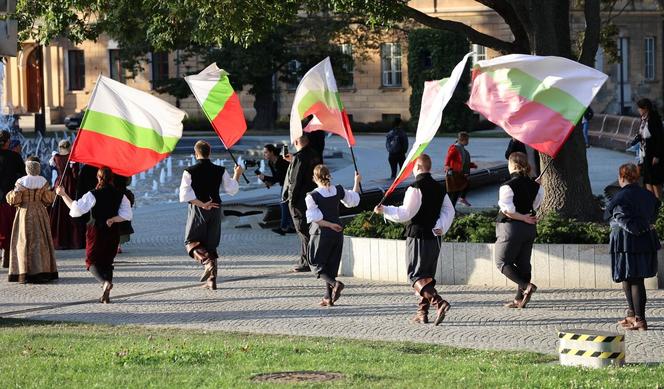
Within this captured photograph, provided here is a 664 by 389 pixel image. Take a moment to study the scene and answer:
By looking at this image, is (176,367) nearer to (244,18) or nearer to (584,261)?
(584,261)

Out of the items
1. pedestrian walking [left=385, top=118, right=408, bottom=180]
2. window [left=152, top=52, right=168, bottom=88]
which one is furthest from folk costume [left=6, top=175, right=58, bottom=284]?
window [left=152, top=52, right=168, bottom=88]

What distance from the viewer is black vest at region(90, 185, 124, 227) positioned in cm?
1412

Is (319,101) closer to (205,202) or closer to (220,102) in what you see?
(220,102)

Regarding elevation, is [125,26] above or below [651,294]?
above

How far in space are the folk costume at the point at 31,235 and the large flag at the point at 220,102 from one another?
2159mm

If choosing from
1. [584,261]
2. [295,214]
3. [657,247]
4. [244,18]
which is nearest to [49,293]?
[295,214]

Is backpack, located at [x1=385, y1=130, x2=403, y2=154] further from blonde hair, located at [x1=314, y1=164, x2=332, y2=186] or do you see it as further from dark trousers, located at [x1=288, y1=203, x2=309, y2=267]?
blonde hair, located at [x1=314, y1=164, x2=332, y2=186]

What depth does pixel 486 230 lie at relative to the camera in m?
15.4

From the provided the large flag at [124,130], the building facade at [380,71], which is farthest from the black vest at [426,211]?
the building facade at [380,71]

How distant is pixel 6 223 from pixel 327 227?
570 cm

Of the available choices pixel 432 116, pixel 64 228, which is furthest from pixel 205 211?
pixel 64 228

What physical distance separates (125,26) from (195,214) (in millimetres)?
5746

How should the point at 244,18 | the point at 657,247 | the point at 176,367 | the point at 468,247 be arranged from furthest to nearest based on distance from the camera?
1. the point at 244,18
2. the point at 468,247
3. the point at 657,247
4. the point at 176,367

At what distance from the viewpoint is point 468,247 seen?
15156mm
